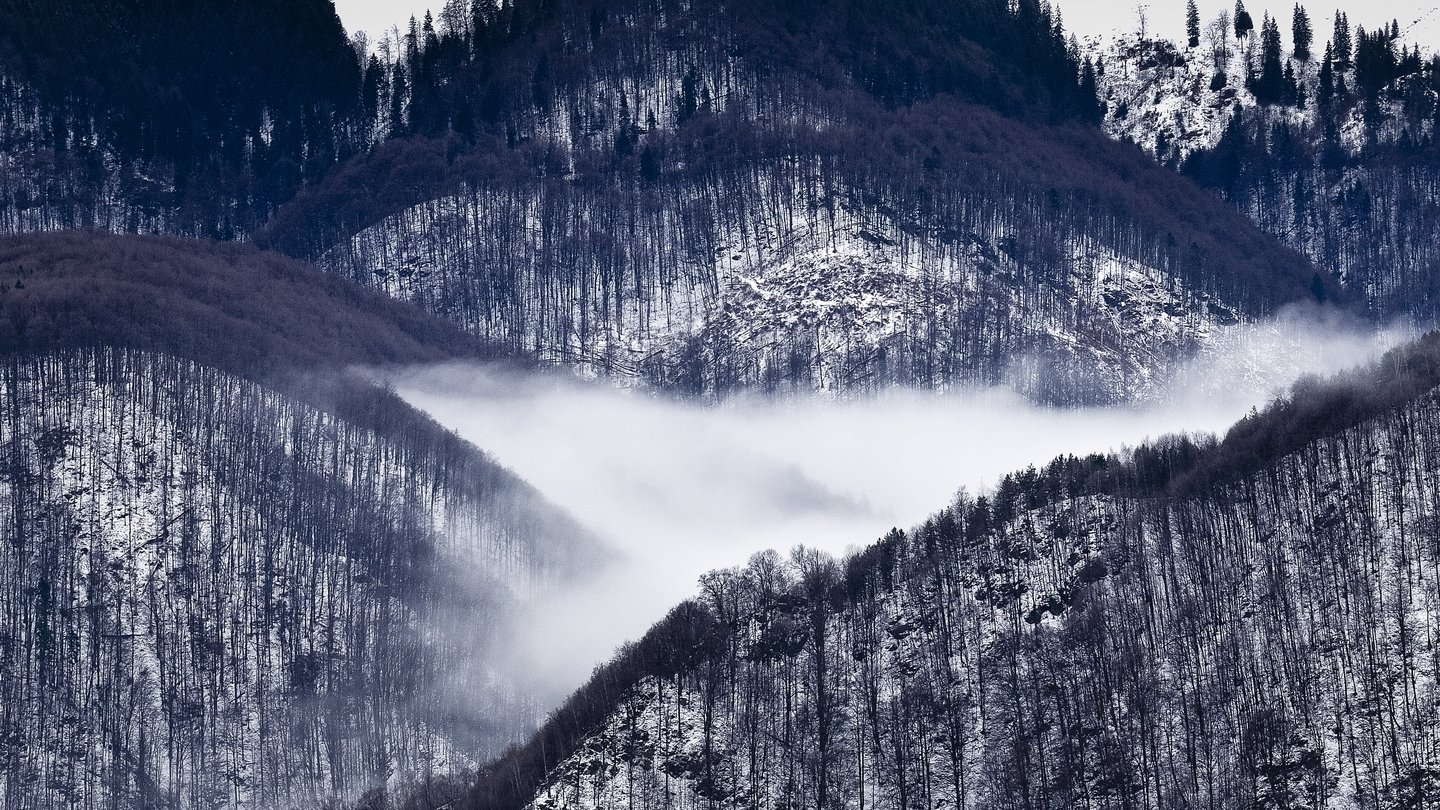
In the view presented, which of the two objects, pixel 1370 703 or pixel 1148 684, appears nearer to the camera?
pixel 1370 703

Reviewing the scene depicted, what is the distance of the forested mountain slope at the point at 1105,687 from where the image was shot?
16912 cm

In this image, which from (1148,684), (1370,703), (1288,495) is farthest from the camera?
(1288,495)

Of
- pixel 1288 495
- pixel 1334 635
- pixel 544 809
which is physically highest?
pixel 1288 495

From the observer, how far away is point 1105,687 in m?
182

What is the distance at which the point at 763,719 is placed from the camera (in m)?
189

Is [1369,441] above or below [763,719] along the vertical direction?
above

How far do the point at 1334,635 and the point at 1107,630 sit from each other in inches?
773

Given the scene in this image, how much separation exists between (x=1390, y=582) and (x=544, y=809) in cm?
6490

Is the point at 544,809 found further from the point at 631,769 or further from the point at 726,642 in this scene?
the point at 726,642

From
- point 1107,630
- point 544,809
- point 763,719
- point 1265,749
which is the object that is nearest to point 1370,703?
point 1265,749

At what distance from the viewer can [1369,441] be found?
197 metres

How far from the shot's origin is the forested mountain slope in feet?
555

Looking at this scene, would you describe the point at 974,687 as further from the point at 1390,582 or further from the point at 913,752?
the point at 1390,582

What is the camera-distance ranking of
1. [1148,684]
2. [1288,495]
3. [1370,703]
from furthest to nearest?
1. [1288,495]
2. [1148,684]
3. [1370,703]
